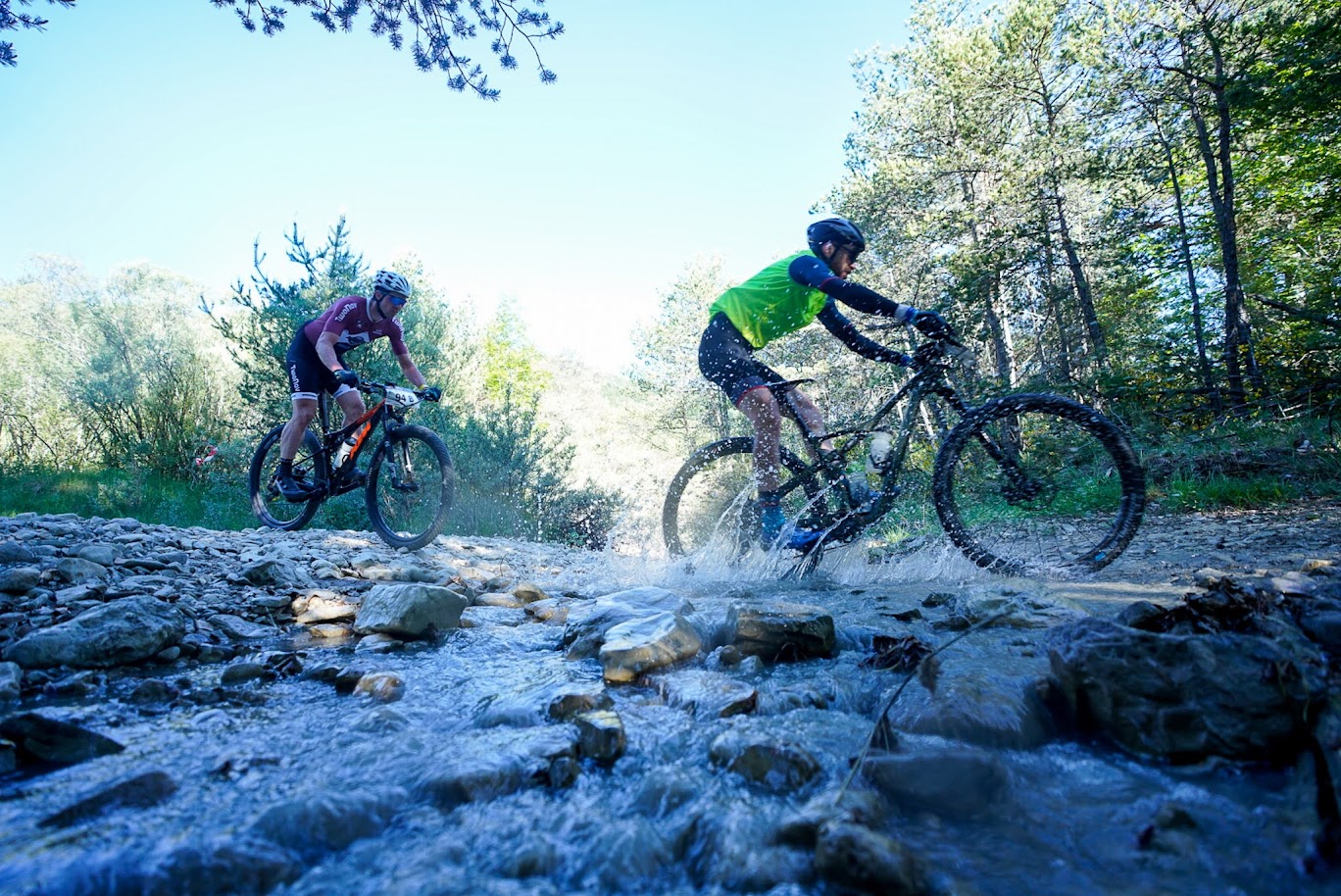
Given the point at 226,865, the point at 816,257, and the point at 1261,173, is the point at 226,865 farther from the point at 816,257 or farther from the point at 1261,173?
the point at 1261,173

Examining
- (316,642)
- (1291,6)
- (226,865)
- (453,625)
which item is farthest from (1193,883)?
(1291,6)

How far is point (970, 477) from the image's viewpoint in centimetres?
377

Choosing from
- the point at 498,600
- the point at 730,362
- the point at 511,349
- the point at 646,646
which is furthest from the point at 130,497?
the point at 511,349

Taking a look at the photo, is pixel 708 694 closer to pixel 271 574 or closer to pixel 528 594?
pixel 528 594

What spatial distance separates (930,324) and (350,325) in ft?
15.9

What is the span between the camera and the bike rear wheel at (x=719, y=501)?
14.8ft

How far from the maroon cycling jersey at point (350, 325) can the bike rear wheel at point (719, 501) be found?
2973 millimetres

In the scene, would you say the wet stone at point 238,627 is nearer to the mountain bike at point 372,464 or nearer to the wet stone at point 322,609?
the wet stone at point 322,609

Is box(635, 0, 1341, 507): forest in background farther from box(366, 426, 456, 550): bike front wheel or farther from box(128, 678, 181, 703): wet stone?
box(128, 678, 181, 703): wet stone

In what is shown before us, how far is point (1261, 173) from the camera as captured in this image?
38.7 ft

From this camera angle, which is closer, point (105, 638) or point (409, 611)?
point (105, 638)

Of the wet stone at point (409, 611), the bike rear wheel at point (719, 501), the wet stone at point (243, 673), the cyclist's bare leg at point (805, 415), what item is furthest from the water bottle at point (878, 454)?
the wet stone at point (243, 673)

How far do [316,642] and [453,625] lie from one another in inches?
24.5

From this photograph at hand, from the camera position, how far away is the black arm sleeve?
3914 millimetres
